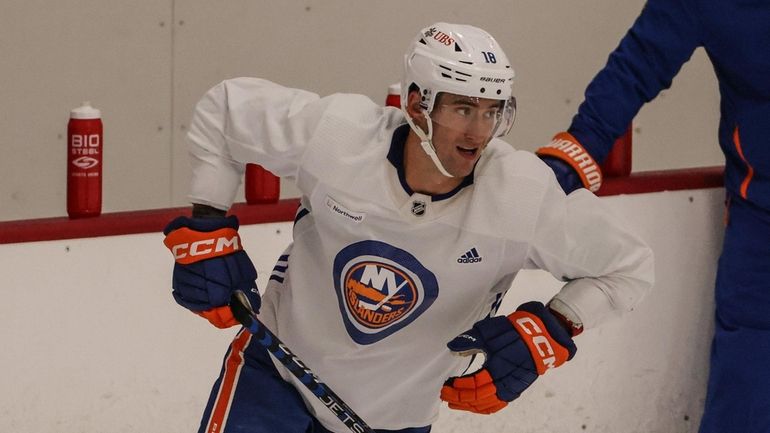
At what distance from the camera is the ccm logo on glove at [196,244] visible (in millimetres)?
2330

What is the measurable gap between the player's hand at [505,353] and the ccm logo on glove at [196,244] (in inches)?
16.1

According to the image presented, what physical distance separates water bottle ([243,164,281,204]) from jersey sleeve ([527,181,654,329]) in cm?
96

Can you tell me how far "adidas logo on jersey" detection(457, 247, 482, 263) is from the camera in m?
2.33

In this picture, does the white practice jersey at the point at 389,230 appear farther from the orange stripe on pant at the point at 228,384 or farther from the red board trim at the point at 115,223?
the red board trim at the point at 115,223

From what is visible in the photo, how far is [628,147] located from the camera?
3.60 metres

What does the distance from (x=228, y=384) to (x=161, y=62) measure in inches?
64.9

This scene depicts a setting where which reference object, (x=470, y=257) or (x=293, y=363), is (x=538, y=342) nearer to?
(x=470, y=257)

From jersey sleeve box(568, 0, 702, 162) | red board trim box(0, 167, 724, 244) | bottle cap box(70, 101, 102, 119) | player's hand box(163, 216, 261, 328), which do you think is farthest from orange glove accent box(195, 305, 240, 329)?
jersey sleeve box(568, 0, 702, 162)

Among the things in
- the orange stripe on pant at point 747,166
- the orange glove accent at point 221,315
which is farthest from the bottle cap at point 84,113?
the orange stripe on pant at point 747,166

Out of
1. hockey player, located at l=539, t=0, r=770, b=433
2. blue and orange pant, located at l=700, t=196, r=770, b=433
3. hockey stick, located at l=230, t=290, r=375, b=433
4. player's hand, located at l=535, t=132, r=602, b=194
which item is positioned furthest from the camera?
blue and orange pant, located at l=700, t=196, r=770, b=433

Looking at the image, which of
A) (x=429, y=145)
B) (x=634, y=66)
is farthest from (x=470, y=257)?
(x=634, y=66)

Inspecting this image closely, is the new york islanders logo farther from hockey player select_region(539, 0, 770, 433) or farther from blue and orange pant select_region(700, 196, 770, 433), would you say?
blue and orange pant select_region(700, 196, 770, 433)

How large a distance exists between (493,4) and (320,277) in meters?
2.11

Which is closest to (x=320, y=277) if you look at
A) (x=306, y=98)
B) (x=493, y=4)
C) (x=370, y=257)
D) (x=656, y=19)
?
(x=370, y=257)
